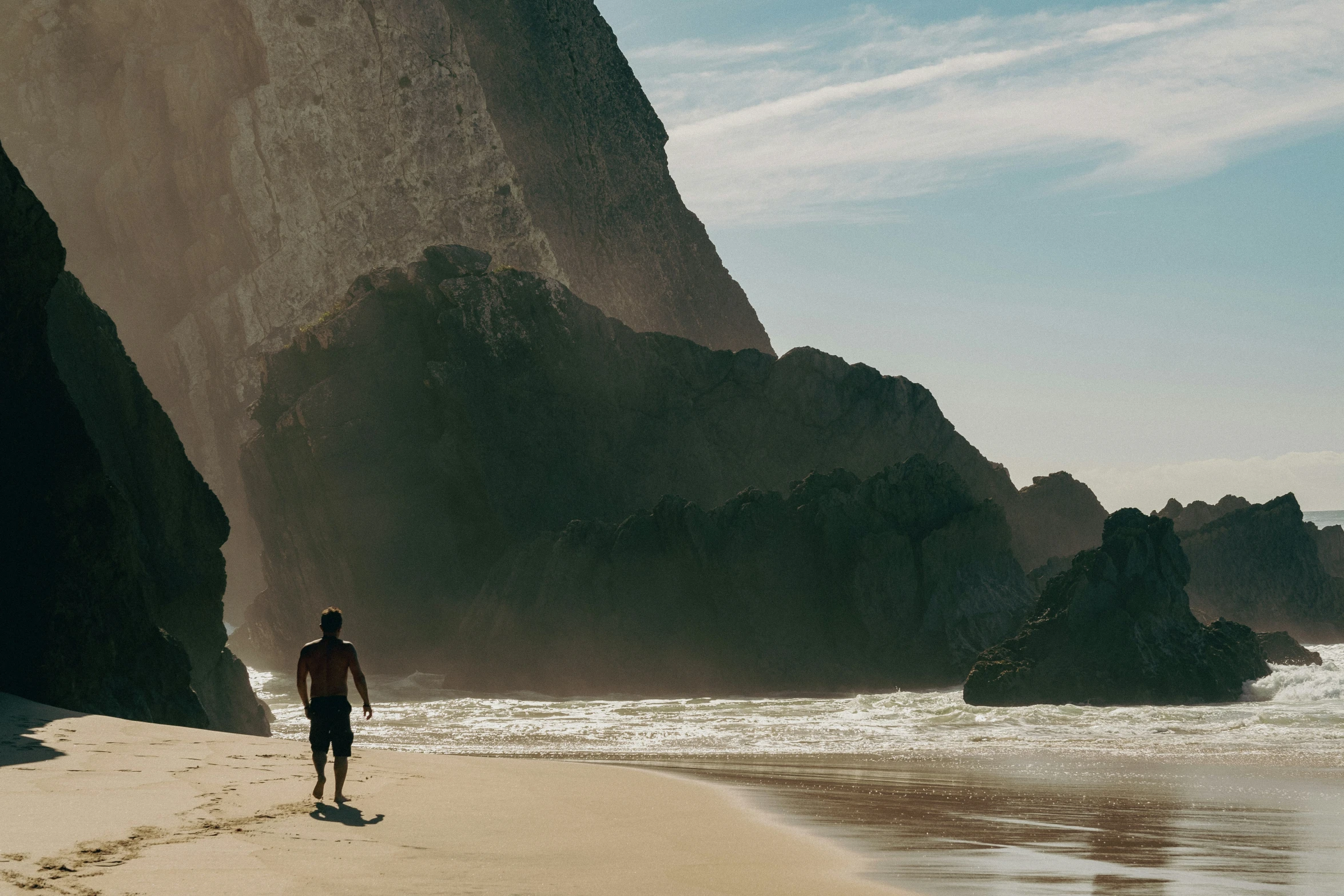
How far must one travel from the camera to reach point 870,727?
25.4 metres

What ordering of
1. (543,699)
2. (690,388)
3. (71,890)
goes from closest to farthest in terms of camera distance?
(71,890)
(543,699)
(690,388)

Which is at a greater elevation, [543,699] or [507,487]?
[507,487]

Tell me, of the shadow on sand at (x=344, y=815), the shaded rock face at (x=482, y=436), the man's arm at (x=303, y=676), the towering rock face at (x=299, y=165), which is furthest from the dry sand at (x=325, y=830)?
the towering rock face at (x=299, y=165)

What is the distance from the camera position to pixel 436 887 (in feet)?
21.6

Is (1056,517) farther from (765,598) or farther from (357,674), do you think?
(357,674)

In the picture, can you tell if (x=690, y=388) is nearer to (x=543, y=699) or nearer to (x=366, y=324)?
(x=366, y=324)

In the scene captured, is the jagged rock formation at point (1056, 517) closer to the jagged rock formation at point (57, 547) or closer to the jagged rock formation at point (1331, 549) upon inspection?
the jagged rock formation at point (1331, 549)

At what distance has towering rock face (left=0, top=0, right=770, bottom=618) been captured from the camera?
266ft

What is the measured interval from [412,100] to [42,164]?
29958 millimetres

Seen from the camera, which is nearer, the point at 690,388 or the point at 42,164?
the point at 690,388

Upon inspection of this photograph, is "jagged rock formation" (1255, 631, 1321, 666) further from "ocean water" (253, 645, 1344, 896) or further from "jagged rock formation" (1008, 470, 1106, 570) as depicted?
"jagged rock formation" (1008, 470, 1106, 570)

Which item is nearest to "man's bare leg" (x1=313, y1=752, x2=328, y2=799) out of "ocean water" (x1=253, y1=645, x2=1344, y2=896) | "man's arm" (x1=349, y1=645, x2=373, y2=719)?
"man's arm" (x1=349, y1=645, x2=373, y2=719)

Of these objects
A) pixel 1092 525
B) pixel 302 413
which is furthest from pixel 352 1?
pixel 1092 525

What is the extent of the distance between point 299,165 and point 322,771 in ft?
261
